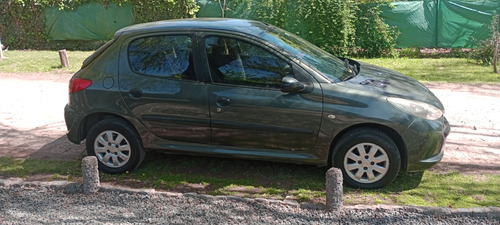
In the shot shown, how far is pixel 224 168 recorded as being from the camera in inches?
213

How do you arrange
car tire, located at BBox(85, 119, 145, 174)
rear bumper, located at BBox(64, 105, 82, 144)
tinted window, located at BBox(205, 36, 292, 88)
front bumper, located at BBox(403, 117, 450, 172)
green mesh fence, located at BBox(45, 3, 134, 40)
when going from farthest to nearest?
green mesh fence, located at BBox(45, 3, 134, 40) → rear bumper, located at BBox(64, 105, 82, 144) → car tire, located at BBox(85, 119, 145, 174) → tinted window, located at BBox(205, 36, 292, 88) → front bumper, located at BBox(403, 117, 450, 172)

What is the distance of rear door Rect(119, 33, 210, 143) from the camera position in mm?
4914

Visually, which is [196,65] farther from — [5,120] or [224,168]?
[5,120]

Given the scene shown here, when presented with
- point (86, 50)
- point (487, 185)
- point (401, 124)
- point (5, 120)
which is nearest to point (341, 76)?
point (401, 124)

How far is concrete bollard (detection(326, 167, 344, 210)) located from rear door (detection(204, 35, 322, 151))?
634 millimetres

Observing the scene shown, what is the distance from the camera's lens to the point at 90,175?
469 centimetres

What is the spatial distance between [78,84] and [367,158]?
3.30 meters

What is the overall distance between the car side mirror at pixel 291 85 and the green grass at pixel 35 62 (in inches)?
377

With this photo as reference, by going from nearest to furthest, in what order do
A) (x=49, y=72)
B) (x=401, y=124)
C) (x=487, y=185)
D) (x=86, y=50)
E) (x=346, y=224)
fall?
(x=346, y=224), (x=401, y=124), (x=487, y=185), (x=49, y=72), (x=86, y=50)

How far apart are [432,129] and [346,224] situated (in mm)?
1333

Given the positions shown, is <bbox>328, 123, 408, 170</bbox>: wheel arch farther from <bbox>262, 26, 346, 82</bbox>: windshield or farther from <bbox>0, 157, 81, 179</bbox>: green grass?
<bbox>0, 157, 81, 179</bbox>: green grass

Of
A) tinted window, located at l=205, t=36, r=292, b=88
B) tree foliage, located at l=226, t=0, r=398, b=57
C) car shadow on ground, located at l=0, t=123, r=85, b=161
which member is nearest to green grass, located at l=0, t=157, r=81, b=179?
car shadow on ground, located at l=0, t=123, r=85, b=161

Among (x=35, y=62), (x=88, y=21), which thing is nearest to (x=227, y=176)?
(x=35, y=62)

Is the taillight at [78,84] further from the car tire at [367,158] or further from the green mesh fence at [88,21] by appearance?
the green mesh fence at [88,21]
